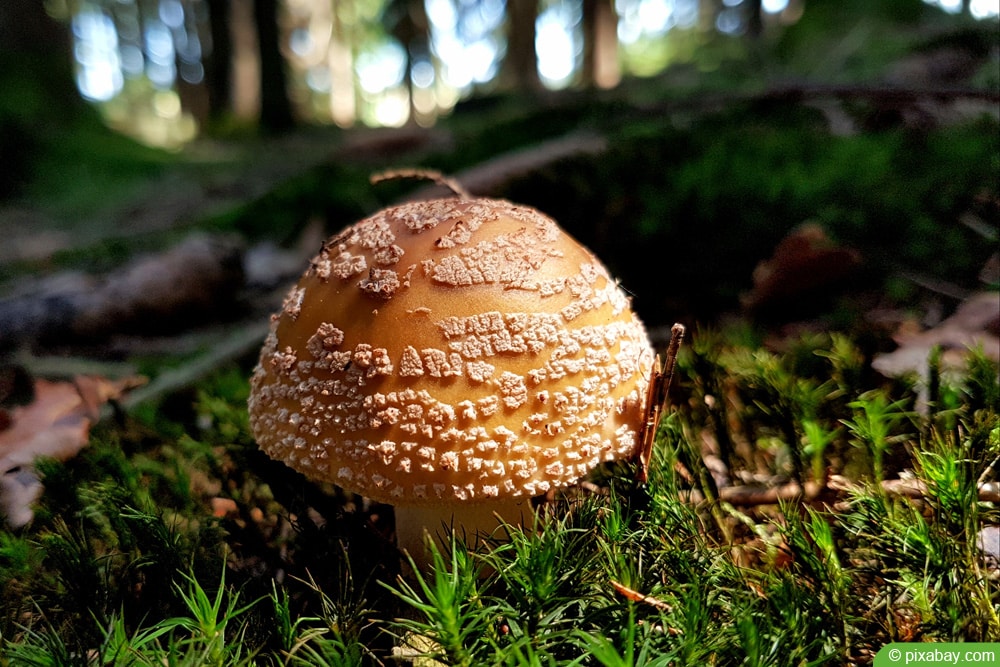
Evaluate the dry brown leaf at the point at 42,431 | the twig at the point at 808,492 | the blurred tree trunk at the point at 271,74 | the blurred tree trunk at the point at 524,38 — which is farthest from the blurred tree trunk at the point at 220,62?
the twig at the point at 808,492

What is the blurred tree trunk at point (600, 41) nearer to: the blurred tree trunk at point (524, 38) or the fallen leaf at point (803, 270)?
the blurred tree trunk at point (524, 38)

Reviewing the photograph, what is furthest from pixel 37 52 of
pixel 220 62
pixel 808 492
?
pixel 808 492

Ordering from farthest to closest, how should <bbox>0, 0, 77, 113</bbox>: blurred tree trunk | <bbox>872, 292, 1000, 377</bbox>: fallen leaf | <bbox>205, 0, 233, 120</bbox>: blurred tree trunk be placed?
<bbox>205, 0, 233, 120</bbox>: blurred tree trunk, <bbox>0, 0, 77, 113</bbox>: blurred tree trunk, <bbox>872, 292, 1000, 377</bbox>: fallen leaf

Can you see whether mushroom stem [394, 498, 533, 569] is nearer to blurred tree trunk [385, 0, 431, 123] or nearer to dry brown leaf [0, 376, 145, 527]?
dry brown leaf [0, 376, 145, 527]

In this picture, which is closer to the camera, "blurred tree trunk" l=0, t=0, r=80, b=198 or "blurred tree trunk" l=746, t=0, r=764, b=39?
"blurred tree trunk" l=0, t=0, r=80, b=198

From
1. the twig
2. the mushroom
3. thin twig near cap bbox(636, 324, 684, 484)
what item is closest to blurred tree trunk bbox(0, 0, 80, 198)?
the mushroom

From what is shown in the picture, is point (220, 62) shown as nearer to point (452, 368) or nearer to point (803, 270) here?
point (803, 270)

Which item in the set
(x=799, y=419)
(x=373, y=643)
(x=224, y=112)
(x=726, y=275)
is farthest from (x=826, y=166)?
(x=224, y=112)
